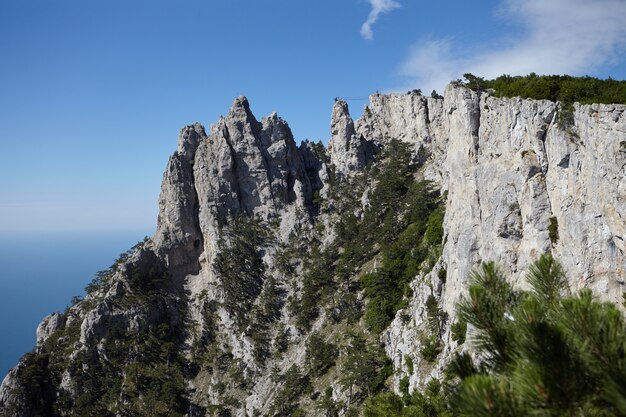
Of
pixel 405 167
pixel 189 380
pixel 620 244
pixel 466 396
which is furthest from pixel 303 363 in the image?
pixel 466 396

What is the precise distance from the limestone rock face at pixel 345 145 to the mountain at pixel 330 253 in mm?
410

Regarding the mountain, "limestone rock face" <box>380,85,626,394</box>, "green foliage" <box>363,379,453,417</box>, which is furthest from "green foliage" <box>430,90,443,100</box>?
"green foliage" <box>363,379,453,417</box>

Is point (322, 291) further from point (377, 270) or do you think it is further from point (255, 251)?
point (255, 251)

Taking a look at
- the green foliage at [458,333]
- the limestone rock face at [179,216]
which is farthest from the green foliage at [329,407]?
the limestone rock face at [179,216]

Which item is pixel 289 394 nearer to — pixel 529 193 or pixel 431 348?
pixel 431 348

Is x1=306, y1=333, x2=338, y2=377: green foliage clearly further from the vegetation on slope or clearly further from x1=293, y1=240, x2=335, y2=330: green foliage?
the vegetation on slope

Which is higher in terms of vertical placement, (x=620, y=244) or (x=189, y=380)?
(x=620, y=244)

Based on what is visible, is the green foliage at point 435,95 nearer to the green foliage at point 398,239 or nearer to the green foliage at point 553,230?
the green foliage at point 398,239

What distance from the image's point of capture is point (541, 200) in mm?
25906

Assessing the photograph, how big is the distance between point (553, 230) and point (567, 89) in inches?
360

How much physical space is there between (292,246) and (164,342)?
103 ft

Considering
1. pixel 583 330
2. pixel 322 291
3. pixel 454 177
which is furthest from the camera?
pixel 322 291

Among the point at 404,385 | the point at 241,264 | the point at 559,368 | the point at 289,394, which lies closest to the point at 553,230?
the point at 559,368

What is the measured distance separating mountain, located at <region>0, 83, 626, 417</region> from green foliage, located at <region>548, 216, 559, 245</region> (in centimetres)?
15
